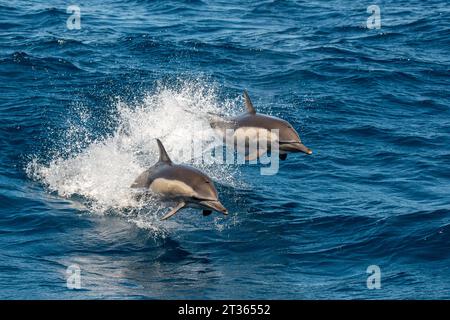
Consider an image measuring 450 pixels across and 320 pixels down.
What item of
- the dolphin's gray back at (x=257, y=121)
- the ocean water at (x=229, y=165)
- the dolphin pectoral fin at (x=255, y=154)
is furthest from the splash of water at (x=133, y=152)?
the dolphin's gray back at (x=257, y=121)

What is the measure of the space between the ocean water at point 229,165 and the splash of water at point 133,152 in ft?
0.17

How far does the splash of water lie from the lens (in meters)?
16.2

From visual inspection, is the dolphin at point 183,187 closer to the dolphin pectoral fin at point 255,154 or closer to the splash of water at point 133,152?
the splash of water at point 133,152

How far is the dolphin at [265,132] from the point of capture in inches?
588

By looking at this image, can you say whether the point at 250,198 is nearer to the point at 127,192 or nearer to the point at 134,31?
the point at 127,192

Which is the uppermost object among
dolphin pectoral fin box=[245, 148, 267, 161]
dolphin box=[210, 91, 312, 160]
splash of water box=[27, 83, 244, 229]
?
dolphin box=[210, 91, 312, 160]

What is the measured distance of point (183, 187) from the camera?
44.2 feet

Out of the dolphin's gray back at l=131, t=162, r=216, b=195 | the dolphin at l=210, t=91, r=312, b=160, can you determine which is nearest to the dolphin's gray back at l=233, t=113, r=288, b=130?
the dolphin at l=210, t=91, r=312, b=160

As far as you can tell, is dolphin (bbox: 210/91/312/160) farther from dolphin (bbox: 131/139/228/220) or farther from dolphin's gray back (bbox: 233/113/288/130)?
dolphin (bbox: 131/139/228/220)

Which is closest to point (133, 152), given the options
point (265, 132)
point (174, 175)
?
point (265, 132)

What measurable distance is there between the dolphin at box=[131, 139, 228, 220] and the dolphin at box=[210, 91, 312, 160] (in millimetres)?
1822

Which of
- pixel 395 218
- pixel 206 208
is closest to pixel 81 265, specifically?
pixel 206 208

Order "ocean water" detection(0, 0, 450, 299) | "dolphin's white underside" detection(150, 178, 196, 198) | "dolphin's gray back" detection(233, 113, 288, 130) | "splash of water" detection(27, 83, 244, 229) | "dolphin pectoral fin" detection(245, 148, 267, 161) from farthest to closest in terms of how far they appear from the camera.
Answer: "splash of water" detection(27, 83, 244, 229) → "dolphin pectoral fin" detection(245, 148, 267, 161) → "dolphin's gray back" detection(233, 113, 288, 130) → "dolphin's white underside" detection(150, 178, 196, 198) → "ocean water" detection(0, 0, 450, 299)

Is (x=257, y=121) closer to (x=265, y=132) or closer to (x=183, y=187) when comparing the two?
(x=265, y=132)
